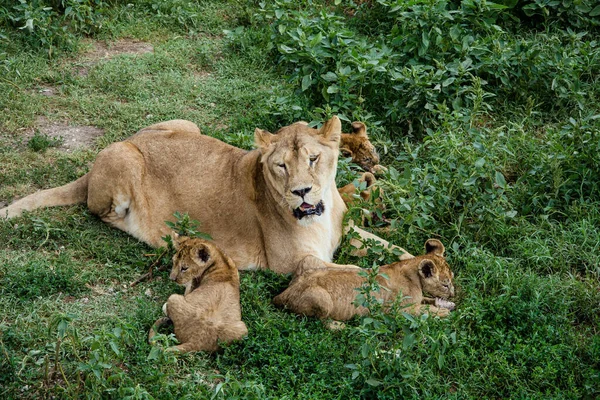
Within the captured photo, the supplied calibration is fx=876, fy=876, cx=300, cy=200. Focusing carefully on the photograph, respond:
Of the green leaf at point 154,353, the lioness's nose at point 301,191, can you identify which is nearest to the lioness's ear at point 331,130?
the lioness's nose at point 301,191

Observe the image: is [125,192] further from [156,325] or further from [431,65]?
[431,65]

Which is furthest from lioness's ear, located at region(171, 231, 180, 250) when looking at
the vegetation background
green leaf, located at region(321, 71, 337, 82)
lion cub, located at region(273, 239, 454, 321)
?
green leaf, located at region(321, 71, 337, 82)

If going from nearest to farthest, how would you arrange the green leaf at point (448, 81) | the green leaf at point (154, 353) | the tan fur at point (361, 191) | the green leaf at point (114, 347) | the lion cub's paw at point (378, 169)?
the green leaf at point (114, 347)
the green leaf at point (154, 353)
the tan fur at point (361, 191)
the lion cub's paw at point (378, 169)
the green leaf at point (448, 81)

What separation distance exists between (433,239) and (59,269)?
296 centimetres

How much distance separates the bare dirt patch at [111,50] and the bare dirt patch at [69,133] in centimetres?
132

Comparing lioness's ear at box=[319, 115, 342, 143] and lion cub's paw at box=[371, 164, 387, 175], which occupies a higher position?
lioness's ear at box=[319, 115, 342, 143]

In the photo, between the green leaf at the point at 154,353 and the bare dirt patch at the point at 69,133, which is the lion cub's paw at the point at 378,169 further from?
the green leaf at the point at 154,353

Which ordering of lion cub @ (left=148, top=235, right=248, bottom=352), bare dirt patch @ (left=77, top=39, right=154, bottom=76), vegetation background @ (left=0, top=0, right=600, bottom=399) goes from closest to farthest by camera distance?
vegetation background @ (left=0, top=0, right=600, bottom=399)
lion cub @ (left=148, top=235, right=248, bottom=352)
bare dirt patch @ (left=77, top=39, right=154, bottom=76)

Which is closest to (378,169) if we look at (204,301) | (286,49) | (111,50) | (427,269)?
(427,269)

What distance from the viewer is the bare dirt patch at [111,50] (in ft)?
34.4

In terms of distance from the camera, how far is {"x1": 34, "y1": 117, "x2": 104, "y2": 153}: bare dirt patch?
8.89 m

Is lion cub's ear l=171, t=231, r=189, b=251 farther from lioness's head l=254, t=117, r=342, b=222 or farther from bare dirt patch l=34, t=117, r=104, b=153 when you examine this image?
bare dirt patch l=34, t=117, r=104, b=153

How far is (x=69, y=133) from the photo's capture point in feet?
29.8

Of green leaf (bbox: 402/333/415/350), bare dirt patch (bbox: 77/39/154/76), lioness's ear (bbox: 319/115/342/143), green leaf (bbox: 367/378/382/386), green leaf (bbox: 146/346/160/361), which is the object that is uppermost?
lioness's ear (bbox: 319/115/342/143)
